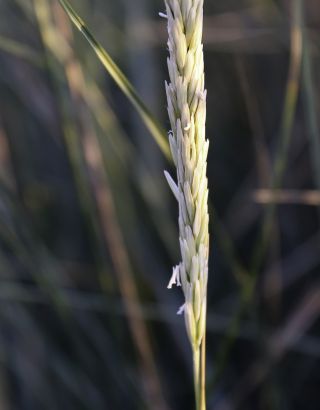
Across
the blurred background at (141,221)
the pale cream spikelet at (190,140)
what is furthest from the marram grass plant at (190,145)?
the blurred background at (141,221)

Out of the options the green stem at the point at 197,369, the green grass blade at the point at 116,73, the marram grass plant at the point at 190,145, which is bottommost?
the green stem at the point at 197,369

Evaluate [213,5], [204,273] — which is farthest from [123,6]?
[204,273]

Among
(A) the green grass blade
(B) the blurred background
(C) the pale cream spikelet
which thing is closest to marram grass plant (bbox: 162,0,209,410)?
(C) the pale cream spikelet

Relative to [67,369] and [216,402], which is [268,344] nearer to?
[216,402]

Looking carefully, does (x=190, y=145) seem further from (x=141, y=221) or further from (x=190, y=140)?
(x=141, y=221)

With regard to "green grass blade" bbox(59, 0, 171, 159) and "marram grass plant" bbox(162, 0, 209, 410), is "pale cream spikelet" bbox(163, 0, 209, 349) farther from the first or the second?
"green grass blade" bbox(59, 0, 171, 159)

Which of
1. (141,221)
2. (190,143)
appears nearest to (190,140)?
(190,143)

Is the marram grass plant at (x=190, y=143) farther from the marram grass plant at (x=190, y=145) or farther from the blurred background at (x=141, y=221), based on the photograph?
the blurred background at (x=141, y=221)
